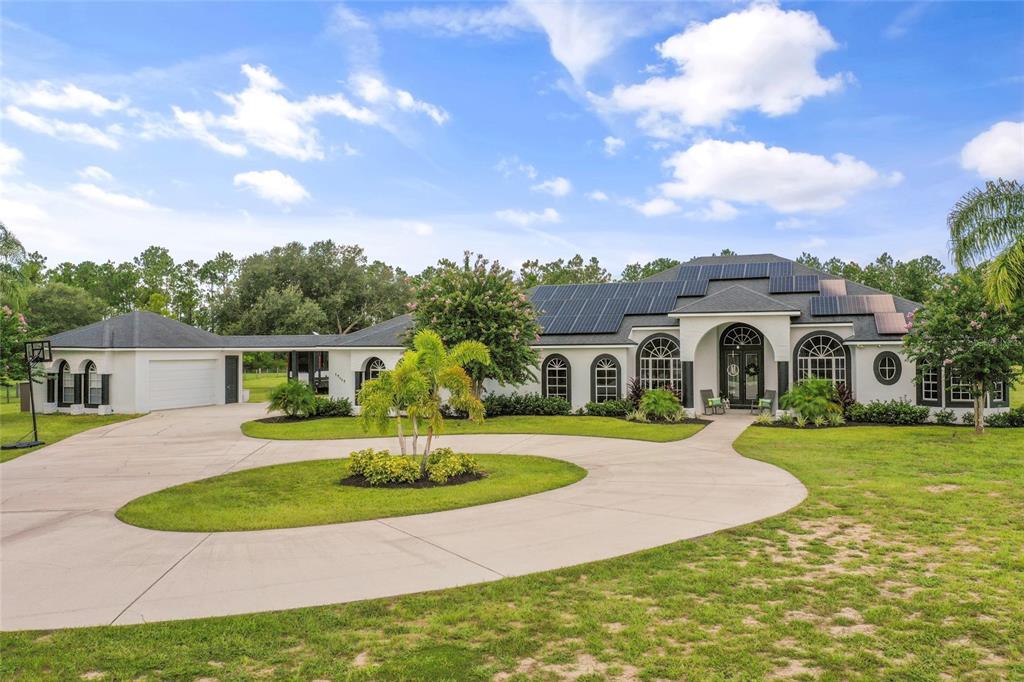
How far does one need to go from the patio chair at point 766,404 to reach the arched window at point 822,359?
114 centimetres

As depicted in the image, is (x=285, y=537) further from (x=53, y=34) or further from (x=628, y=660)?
(x=53, y=34)

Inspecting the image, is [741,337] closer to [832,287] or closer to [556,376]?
[832,287]

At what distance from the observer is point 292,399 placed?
23.0 m

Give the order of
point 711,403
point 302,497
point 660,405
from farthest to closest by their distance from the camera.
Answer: point 711,403 → point 660,405 → point 302,497

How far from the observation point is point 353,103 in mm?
19328

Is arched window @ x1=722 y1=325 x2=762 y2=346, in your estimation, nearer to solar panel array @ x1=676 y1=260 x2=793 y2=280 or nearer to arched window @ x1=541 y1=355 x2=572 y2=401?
solar panel array @ x1=676 y1=260 x2=793 y2=280

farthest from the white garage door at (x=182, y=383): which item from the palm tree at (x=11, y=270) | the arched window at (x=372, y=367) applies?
the arched window at (x=372, y=367)

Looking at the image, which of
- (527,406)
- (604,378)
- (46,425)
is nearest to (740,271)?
(604,378)

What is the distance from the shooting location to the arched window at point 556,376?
79.3 feet

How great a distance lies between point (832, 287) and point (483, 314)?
13.7 m

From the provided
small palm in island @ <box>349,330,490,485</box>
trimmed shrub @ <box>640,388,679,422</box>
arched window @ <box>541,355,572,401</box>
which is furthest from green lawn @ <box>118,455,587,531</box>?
arched window @ <box>541,355,572,401</box>

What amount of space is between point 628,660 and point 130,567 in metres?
5.45

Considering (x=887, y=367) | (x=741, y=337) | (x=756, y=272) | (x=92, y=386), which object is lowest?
A: (x=92, y=386)

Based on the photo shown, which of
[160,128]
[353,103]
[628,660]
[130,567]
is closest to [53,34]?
[160,128]
